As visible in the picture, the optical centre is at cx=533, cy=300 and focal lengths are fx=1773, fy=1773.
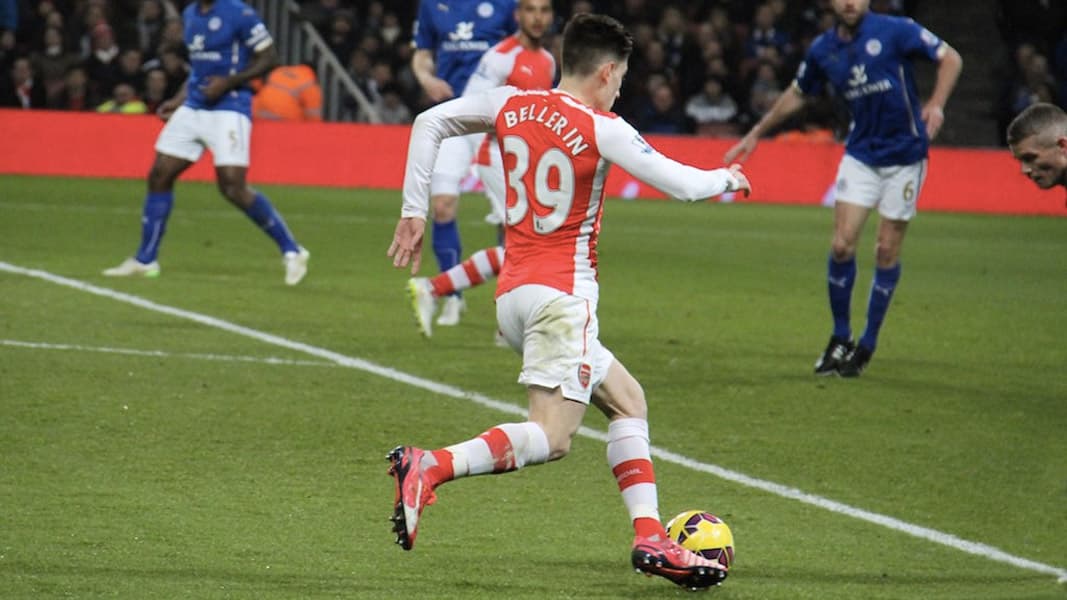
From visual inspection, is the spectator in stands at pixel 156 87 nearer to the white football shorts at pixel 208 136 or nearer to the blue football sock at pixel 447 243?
the white football shorts at pixel 208 136

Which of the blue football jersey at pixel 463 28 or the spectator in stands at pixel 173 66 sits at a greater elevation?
the blue football jersey at pixel 463 28

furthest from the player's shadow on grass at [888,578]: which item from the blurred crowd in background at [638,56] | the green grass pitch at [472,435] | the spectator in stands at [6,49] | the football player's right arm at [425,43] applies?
the spectator in stands at [6,49]

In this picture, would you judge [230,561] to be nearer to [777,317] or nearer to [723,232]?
[777,317]

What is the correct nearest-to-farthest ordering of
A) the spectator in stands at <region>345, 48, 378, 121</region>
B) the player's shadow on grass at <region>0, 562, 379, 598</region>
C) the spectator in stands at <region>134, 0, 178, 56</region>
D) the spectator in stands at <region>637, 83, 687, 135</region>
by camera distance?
1. the player's shadow on grass at <region>0, 562, 379, 598</region>
2. the spectator in stands at <region>637, 83, 687, 135</region>
3. the spectator in stands at <region>134, 0, 178, 56</region>
4. the spectator in stands at <region>345, 48, 378, 121</region>

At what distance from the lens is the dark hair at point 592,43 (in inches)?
220

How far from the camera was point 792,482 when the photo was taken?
23.5ft

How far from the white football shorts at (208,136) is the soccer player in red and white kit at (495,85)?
7.04 feet

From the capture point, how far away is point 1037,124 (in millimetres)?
6039

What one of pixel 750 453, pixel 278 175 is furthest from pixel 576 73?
pixel 278 175

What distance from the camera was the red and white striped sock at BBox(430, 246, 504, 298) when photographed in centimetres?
1035

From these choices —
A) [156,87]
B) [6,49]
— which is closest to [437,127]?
[156,87]

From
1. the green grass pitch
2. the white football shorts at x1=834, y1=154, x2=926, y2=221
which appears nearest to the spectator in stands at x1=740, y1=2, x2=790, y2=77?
the green grass pitch

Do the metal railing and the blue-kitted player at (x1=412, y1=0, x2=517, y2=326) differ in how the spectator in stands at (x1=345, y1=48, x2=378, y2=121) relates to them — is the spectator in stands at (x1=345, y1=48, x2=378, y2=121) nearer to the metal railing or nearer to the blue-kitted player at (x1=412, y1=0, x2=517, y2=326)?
the metal railing

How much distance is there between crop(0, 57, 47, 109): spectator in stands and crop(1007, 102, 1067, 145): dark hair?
65.4 feet
